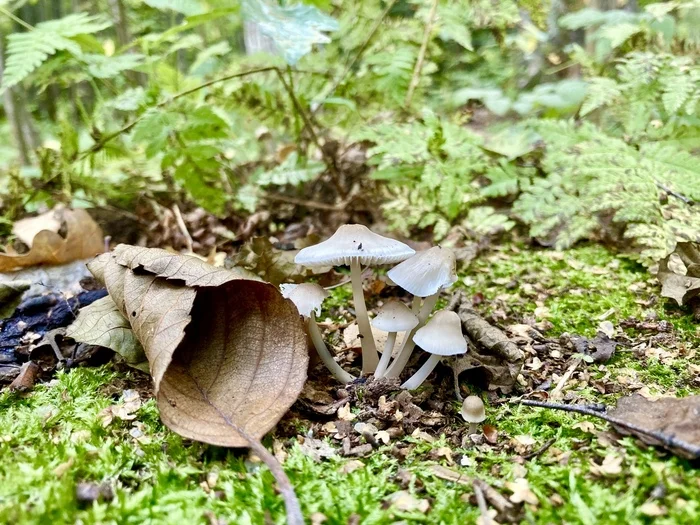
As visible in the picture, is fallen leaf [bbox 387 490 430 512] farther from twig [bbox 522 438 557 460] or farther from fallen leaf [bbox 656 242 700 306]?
fallen leaf [bbox 656 242 700 306]

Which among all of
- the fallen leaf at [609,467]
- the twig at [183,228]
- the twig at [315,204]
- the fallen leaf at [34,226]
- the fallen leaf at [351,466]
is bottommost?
the twig at [183,228]

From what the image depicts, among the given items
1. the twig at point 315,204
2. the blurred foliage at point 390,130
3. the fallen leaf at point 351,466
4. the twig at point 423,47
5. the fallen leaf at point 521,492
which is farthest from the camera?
the twig at point 423,47

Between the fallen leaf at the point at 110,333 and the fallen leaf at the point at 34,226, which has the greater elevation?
the fallen leaf at the point at 110,333

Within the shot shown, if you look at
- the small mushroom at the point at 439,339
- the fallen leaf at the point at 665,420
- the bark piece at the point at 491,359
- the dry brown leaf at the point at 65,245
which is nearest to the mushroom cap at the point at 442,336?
the small mushroom at the point at 439,339

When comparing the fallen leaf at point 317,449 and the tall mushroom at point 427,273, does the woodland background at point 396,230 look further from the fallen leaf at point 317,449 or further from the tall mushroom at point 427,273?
the tall mushroom at point 427,273

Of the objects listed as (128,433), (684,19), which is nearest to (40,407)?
(128,433)

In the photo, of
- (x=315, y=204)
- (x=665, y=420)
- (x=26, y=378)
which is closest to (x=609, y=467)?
(x=665, y=420)

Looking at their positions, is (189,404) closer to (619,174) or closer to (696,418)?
(696,418)

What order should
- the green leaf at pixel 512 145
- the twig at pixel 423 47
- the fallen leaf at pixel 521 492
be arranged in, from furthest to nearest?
the twig at pixel 423 47 → the green leaf at pixel 512 145 → the fallen leaf at pixel 521 492
